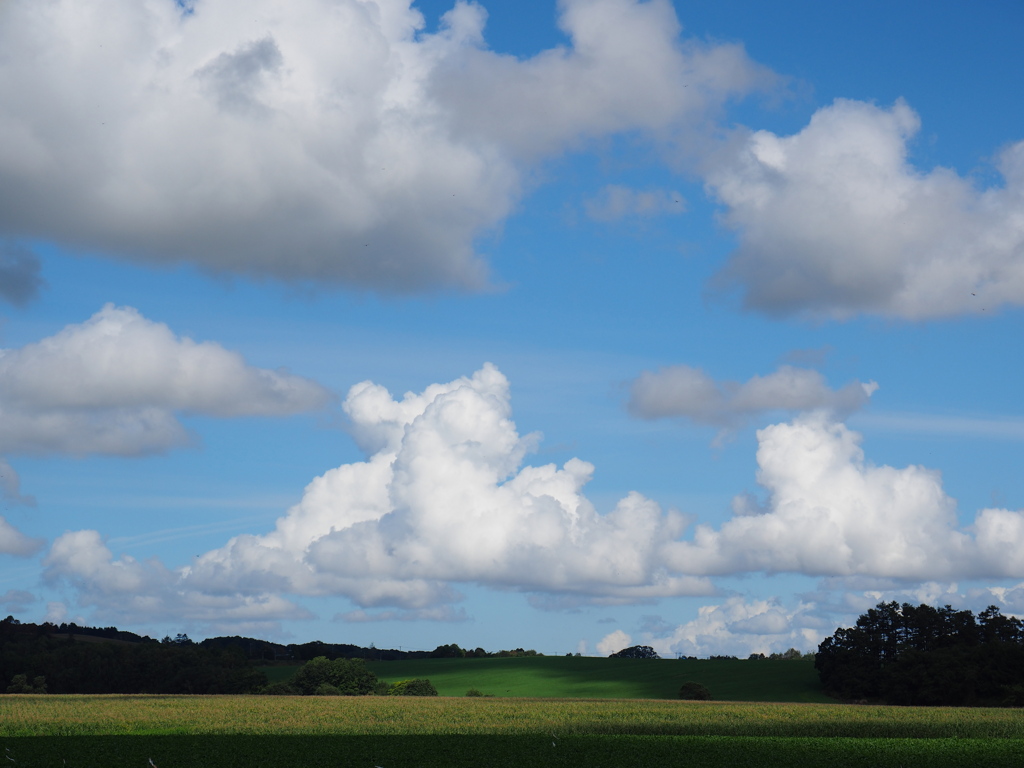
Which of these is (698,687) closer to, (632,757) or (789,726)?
(789,726)

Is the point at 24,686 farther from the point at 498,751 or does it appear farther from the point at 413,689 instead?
the point at 498,751

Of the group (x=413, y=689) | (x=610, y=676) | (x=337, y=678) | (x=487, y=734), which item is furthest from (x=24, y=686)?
(x=487, y=734)

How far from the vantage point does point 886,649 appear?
381 feet

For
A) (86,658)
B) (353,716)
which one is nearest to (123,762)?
(353,716)

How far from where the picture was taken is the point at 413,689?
4724 inches

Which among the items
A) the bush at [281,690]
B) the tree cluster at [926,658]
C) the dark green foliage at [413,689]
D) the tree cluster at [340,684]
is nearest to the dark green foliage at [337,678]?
the tree cluster at [340,684]

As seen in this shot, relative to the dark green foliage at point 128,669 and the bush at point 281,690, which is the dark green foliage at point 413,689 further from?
the dark green foliage at point 128,669

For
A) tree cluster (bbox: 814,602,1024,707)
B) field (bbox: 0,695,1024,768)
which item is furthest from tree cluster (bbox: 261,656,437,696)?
tree cluster (bbox: 814,602,1024,707)

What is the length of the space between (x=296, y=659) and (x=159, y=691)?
62.3 meters

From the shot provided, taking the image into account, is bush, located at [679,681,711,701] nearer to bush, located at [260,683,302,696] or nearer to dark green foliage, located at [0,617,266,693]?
bush, located at [260,683,302,696]

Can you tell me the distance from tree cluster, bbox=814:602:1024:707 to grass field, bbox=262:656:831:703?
5079 millimetres

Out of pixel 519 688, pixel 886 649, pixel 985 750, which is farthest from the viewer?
pixel 519 688

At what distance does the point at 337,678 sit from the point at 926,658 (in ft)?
224

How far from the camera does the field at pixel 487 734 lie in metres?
47.4
